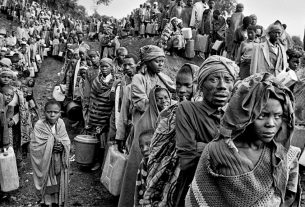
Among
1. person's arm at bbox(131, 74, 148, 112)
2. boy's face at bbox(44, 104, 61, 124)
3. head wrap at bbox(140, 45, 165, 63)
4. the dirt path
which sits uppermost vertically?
head wrap at bbox(140, 45, 165, 63)

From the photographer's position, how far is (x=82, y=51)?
372 inches

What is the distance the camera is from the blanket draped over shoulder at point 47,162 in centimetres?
482

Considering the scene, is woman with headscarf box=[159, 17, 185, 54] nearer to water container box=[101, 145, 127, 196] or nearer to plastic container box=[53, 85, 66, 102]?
plastic container box=[53, 85, 66, 102]

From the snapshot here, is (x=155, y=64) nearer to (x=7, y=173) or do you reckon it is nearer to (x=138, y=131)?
(x=138, y=131)

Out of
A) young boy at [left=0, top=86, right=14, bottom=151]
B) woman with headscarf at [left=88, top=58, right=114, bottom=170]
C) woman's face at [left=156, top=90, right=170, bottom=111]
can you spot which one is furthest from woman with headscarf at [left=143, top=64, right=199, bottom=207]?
woman with headscarf at [left=88, top=58, right=114, bottom=170]

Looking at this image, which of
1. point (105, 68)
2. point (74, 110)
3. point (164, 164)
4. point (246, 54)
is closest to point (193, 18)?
point (246, 54)

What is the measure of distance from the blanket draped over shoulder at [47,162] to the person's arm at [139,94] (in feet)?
3.55

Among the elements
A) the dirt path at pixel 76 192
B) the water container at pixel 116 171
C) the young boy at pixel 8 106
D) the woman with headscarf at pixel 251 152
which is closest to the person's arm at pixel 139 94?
the water container at pixel 116 171

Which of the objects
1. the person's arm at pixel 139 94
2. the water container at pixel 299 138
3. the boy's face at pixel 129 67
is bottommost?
the water container at pixel 299 138

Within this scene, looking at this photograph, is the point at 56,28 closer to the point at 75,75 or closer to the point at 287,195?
the point at 75,75

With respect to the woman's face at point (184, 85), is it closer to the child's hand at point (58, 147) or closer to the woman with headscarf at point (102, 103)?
the child's hand at point (58, 147)

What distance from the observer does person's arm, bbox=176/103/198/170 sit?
2418mm

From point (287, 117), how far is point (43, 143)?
3437 millimetres

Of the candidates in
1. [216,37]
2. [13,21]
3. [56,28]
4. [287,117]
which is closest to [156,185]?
[287,117]
